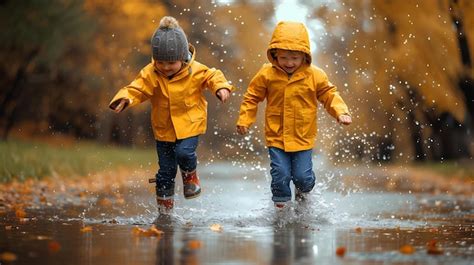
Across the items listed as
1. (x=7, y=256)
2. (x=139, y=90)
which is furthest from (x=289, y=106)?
(x=7, y=256)

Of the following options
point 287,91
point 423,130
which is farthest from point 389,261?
point 423,130

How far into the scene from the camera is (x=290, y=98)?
1085cm

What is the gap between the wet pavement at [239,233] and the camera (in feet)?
25.2

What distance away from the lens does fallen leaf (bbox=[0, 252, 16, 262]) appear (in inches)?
290

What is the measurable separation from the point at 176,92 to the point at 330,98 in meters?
1.43

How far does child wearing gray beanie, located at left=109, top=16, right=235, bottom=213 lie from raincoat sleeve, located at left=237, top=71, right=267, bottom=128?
197mm

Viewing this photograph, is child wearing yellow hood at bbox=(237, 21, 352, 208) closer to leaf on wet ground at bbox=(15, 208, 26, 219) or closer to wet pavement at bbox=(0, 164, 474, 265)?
wet pavement at bbox=(0, 164, 474, 265)

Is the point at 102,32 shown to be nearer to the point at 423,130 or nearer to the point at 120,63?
A: the point at 120,63

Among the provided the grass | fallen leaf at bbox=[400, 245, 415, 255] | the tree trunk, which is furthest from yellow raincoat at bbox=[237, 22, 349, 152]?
the tree trunk

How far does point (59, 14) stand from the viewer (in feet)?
95.7

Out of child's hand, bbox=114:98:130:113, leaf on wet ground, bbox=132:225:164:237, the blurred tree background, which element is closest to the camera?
leaf on wet ground, bbox=132:225:164:237

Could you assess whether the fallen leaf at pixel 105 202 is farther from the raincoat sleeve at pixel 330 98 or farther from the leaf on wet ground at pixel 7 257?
the leaf on wet ground at pixel 7 257

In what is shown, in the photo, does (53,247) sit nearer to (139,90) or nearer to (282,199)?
(139,90)

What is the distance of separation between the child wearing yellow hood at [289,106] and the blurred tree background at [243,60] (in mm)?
13171
